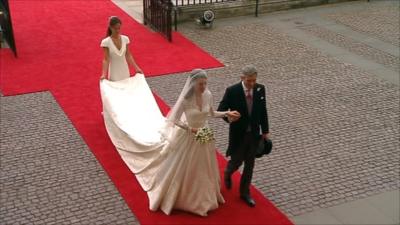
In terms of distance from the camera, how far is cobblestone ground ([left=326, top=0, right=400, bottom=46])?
596 inches

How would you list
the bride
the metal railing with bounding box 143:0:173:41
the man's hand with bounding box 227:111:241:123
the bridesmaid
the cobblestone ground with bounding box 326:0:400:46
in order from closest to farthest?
the man's hand with bounding box 227:111:241:123
the bride
the bridesmaid
the metal railing with bounding box 143:0:173:41
the cobblestone ground with bounding box 326:0:400:46

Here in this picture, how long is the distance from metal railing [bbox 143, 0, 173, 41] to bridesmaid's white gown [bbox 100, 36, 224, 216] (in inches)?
207

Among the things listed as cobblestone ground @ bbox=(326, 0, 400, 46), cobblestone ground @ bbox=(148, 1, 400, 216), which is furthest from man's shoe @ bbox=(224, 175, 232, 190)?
cobblestone ground @ bbox=(326, 0, 400, 46)

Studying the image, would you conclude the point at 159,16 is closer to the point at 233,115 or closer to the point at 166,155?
the point at 166,155

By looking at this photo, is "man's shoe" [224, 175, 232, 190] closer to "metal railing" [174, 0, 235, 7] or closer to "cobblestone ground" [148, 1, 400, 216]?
"cobblestone ground" [148, 1, 400, 216]

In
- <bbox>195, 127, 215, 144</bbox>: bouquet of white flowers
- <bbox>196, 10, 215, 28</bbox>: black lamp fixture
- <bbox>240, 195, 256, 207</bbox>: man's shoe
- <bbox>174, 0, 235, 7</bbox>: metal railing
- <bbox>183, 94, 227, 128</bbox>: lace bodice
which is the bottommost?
<bbox>240, 195, 256, 207</bbox>: man's shoe

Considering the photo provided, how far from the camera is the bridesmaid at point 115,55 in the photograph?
29.2ft

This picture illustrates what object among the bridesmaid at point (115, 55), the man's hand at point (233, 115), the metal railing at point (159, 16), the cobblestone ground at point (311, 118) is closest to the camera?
the man's hand at point (233, 115)

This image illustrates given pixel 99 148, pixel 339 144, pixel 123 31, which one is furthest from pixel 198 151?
pixel 123 31

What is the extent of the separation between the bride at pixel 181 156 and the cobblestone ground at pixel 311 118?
50.2 inches

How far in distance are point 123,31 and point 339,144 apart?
23.6ft

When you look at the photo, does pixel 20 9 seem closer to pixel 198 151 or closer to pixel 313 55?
pixel 313 55

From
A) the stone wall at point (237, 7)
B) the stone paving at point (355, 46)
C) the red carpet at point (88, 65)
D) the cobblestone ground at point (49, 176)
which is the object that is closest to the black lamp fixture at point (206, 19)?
the stone wall at point (237, 7)

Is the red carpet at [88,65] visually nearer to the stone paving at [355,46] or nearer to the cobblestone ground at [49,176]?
the cobblestone ground at [49,176]
